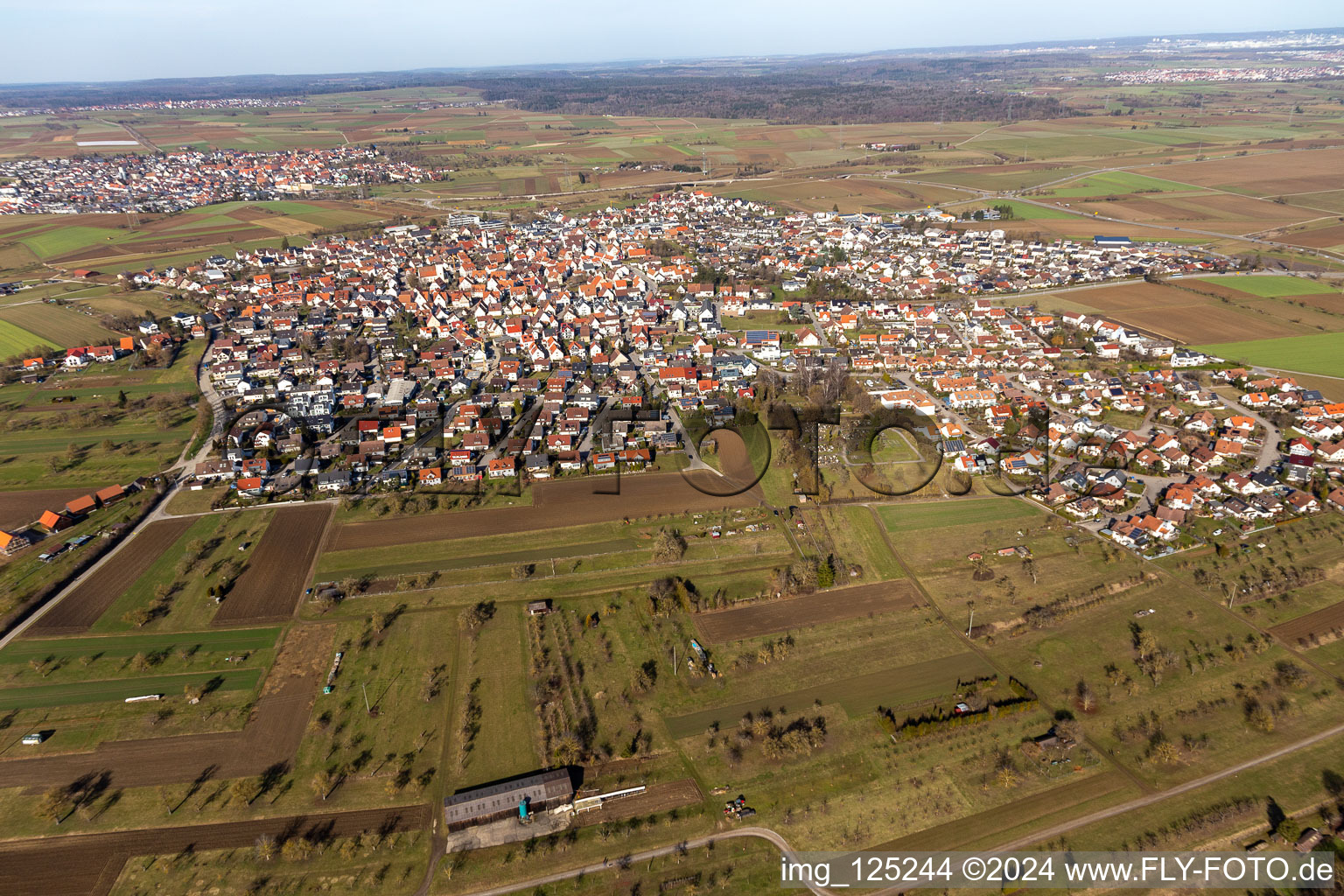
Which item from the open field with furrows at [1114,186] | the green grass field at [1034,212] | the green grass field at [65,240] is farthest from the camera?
the open field with furrows at [1114,186]

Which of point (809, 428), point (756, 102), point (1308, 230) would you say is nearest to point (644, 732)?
point (809, 428)

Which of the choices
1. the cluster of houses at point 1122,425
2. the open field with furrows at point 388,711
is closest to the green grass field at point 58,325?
the open field with furrows at point 388,711

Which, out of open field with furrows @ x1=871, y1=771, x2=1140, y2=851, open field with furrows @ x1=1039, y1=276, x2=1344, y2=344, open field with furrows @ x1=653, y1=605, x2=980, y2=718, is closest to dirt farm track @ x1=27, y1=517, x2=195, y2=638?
open field with furrows @ x1=653, y1=605, x2=980, y2=718

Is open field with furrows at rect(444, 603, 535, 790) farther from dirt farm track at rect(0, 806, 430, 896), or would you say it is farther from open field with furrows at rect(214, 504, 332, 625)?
open field with furrows at rect(214, 504, 332, 625)

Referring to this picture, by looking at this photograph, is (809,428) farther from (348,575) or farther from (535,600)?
(348,575)

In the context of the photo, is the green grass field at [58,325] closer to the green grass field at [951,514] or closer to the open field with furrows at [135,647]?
the open field with furrows at [135,647]

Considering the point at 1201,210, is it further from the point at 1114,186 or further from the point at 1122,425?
the point at 1122,425

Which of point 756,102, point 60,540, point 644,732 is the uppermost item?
point 756,102
